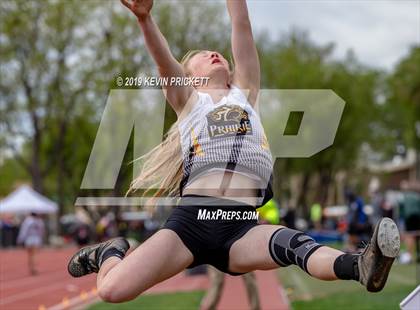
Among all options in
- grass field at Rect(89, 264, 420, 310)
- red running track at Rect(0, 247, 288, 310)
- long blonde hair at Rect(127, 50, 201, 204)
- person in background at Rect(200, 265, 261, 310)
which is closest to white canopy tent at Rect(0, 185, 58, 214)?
red running track at Rect(0, 247, 288, 310)

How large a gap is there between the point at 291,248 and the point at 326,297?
7.68 m

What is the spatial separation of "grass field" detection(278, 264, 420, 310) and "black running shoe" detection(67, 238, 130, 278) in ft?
17.4

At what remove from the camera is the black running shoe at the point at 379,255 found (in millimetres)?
3293

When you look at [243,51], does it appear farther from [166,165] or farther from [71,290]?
[71,290]

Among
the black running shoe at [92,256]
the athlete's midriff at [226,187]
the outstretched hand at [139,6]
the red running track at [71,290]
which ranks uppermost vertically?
the outstretched hand at [139,6]

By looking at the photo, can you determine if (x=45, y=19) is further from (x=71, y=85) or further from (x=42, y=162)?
(x=42, y=162)

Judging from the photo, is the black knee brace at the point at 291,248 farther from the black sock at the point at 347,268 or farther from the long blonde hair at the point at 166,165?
the long blonde hair at the point at 166,165

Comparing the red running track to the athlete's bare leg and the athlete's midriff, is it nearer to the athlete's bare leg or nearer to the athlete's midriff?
the athlete's midriff

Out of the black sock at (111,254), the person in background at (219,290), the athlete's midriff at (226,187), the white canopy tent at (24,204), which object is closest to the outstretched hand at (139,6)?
the athlete's midriff at (226,187)

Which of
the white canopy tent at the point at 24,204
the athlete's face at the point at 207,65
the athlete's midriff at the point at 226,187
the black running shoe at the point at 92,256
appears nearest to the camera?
the athlete's midriff at the point at 226,187

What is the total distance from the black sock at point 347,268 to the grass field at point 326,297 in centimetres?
565

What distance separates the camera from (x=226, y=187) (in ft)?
13.3

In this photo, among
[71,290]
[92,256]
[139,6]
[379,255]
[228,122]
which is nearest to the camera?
[379,255]

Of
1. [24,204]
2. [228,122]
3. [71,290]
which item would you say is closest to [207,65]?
[228,122]
